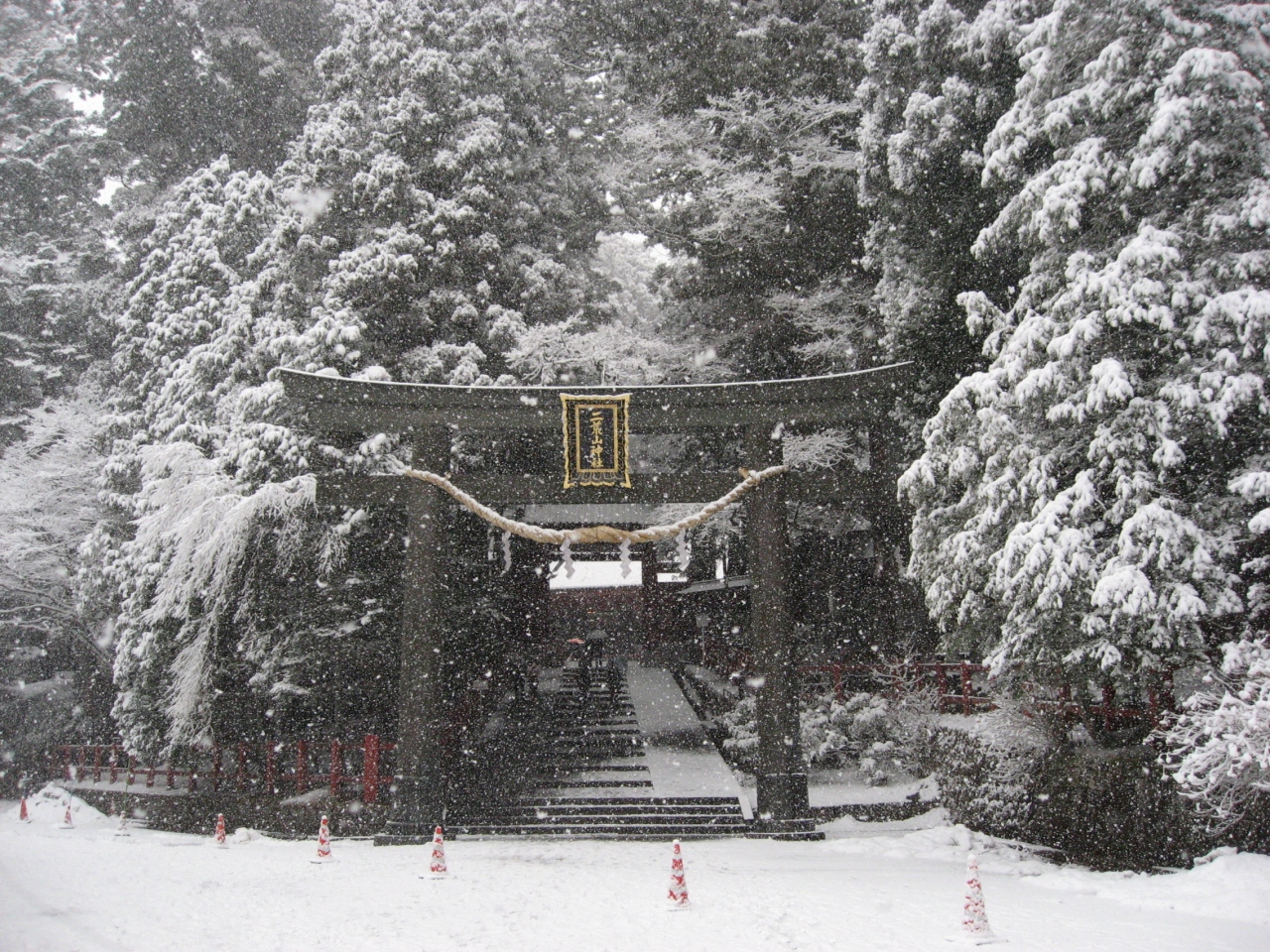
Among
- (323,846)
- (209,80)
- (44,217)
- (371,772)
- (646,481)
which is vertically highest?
(209,80)

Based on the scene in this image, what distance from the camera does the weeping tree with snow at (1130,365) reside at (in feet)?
23.8

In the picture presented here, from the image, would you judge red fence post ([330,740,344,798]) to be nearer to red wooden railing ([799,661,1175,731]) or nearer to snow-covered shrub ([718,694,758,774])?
snow-covered shrub ([718,694,758,774])

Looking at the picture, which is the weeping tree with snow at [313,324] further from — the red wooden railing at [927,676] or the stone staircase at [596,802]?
the red wooden railing at [927,676]

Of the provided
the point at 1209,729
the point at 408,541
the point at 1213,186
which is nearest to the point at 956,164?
the point at 1213,186

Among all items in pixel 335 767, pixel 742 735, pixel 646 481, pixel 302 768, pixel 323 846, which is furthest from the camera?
pixel 742 735

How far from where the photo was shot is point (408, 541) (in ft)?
35.7

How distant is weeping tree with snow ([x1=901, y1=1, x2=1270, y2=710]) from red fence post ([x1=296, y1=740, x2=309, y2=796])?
9.38 meters

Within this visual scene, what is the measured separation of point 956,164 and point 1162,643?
724 centimetres

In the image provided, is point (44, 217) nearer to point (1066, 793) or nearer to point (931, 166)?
point (931, 166)

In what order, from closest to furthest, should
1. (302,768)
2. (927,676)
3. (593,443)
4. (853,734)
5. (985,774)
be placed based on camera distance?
(985,774) < (593,443) < (302,768) < (927,676) < (853,734)

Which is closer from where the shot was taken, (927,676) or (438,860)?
(438,860)

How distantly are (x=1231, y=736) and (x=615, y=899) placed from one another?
537 centimetres

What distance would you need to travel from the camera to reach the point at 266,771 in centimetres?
1230

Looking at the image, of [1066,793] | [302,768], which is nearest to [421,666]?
[302,768]
